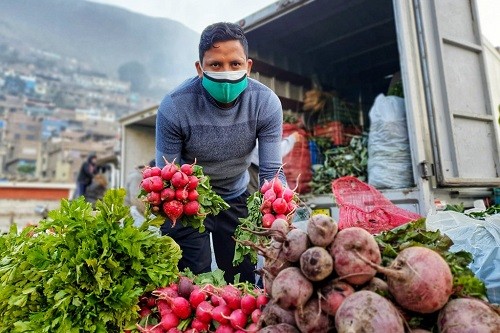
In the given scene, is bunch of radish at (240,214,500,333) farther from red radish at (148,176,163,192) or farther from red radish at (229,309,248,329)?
red radish at (148,176,163,192)

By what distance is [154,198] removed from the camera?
2078 mm

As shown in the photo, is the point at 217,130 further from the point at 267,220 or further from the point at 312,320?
the point at 312,320

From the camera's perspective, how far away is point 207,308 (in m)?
1.85

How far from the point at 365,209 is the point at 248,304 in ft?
7.17

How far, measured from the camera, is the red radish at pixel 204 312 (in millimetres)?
1824

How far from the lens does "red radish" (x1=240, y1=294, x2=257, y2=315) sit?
1.72 m

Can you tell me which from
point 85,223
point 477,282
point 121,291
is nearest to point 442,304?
point 477,282

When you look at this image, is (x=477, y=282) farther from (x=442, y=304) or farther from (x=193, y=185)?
(x=193, y=185)

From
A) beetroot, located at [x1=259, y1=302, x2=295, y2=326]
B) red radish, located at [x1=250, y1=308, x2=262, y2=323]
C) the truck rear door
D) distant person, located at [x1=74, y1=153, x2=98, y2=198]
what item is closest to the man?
red radish, located at [x1=250, y1=308, x2=262, y2=323]

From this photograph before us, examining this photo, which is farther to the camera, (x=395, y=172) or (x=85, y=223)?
(x=395, y=172)

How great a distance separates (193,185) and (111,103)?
137323 mm

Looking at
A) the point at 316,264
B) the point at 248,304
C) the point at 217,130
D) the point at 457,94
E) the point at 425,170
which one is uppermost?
the point at 457,94

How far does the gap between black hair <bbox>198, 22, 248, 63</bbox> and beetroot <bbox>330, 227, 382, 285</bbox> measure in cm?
160

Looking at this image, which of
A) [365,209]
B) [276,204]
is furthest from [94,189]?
[276,204]
